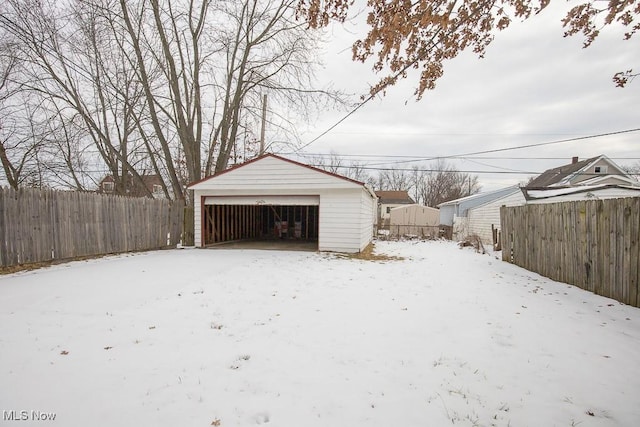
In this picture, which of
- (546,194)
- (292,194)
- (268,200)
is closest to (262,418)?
(292,194)

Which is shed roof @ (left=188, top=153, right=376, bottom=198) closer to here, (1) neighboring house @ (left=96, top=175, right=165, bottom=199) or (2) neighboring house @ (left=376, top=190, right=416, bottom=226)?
(1) neighboring house @ (left=96, top=175, right=165, bottom=199)

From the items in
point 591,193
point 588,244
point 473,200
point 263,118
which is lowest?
point 588,244

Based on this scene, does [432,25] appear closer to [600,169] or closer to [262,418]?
[262,418]

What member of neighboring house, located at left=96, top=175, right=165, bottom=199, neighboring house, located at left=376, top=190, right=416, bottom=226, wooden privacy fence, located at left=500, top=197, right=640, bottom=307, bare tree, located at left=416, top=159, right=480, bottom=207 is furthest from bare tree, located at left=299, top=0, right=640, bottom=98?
bare tree, located at left=416, top=159, right=480, bottom=207

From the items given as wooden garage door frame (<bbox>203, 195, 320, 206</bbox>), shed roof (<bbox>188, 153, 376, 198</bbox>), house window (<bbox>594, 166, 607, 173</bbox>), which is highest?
house window (<bbox>594, 166, 607, 173</bbox>)

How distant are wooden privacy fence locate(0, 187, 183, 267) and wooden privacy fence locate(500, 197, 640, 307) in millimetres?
12078

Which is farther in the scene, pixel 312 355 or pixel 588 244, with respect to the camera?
pixel 588 244

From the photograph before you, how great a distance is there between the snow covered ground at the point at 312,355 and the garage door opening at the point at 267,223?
8325 millimetres

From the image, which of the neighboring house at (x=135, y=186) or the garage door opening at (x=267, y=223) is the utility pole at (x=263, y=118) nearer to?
the garage door opening at (x=267, y=223)

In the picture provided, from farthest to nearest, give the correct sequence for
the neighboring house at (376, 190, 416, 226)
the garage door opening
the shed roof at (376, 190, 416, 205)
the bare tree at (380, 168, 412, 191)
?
the bare tree at (380, 168, 412, 191)
the shed roof at (376, 190, 416, 205)
the neighboring house at (376, 190, 416, 226)
the garage door opening

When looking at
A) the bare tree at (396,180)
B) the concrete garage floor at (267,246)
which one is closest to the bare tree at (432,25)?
the concrete garage floor at (267,246)

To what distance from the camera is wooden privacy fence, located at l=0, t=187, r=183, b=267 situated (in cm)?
694

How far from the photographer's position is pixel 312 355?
3074 millimetres

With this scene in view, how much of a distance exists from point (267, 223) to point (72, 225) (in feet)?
36.3
